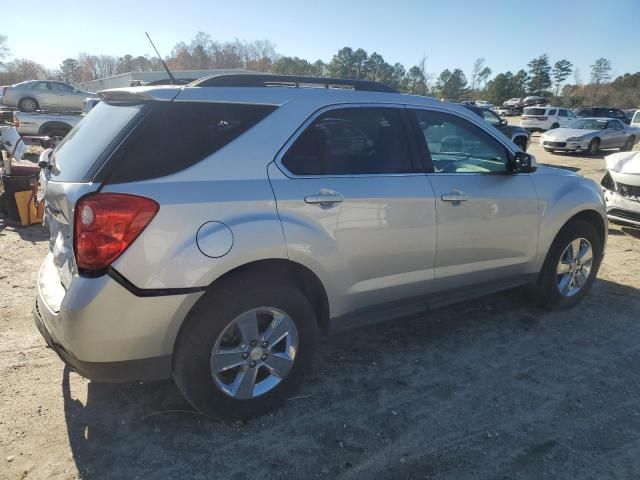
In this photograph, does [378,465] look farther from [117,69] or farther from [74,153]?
[117,69]

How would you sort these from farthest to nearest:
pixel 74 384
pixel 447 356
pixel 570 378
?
pixel 447 356 < pixel 570 378 < pixel 74 384

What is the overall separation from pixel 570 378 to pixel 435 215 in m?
1.48

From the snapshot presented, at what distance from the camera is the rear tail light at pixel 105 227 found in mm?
2104

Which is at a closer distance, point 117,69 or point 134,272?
point 134,272

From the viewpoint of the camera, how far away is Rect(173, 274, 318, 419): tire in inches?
92.4

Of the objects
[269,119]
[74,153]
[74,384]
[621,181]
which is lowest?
[74,384]

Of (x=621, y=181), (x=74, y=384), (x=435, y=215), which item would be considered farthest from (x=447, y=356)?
(x=621, y=181)

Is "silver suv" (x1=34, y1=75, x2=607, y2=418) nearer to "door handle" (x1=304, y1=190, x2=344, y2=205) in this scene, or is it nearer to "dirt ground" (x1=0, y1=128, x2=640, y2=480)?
"door handle" (x1=304, y1=190, x2=344, y2=205)

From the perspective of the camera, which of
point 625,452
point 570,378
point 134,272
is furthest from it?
point 570,378

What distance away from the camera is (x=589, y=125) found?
1895 centimetres

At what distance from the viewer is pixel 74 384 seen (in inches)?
117

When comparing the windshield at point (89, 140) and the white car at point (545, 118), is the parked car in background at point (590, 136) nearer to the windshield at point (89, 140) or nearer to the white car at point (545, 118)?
the white car at point (545, 118)

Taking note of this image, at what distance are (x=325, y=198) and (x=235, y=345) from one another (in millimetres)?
960

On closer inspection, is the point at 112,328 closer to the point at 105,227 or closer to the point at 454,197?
the point at 105,227
